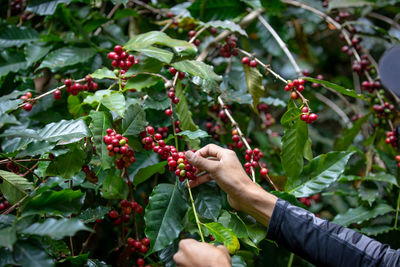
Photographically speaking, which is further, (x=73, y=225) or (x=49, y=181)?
(x=49, y=181)

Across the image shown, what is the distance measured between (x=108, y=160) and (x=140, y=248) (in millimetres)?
295

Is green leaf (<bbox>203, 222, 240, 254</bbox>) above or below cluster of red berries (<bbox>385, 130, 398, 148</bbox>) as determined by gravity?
above

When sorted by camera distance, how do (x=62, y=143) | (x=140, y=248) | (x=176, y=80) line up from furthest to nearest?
1. (x=176, y=80)
2. (x=140, y=248)
3. (x=62, y=143)

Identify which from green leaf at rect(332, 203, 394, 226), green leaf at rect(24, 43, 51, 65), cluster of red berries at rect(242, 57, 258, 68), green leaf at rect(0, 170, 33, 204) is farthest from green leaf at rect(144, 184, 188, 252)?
green leaf at rect(24, 43, 51, 65)

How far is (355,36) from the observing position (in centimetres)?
171

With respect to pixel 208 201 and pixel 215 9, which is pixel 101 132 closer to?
pixel 208 201

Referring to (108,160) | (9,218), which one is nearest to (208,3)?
(108,160)

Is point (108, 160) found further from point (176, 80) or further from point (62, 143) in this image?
point (176, 80)

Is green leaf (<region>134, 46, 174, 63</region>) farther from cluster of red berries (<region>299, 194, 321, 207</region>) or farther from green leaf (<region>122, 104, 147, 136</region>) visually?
cluster of red berries (<region>299, 194, 321, 207</region>)

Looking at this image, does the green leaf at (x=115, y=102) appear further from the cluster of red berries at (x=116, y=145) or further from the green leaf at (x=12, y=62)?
the green leaf at (x=12, y=62)

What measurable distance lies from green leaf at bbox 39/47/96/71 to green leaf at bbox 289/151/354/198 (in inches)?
35.9

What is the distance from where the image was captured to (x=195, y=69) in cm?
107

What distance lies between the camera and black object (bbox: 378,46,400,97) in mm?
985

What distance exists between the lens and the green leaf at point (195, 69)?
1.04m
